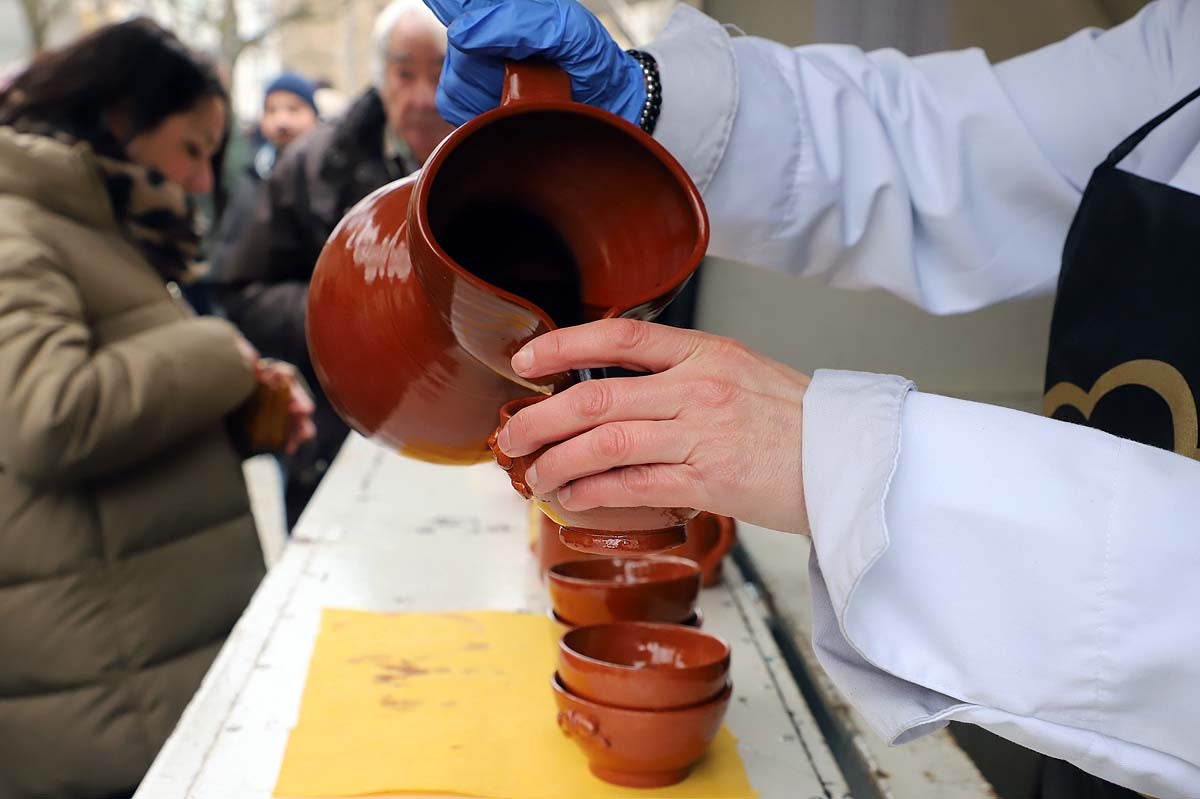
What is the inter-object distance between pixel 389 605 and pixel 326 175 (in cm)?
141

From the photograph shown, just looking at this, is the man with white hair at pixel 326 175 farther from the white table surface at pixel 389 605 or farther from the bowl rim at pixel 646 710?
the bowl rim at pixel 646 710

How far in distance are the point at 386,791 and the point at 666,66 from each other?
70 centimetres

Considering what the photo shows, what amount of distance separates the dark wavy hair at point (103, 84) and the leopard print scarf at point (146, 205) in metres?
0.01

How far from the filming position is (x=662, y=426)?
62cm

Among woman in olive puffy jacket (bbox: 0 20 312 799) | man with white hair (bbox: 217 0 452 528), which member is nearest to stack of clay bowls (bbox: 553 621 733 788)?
woman in olive puffy jacket (bbox: 0 20 312 799)

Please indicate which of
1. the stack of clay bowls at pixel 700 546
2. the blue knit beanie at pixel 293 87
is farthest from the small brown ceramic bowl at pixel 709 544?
the blue knit beanie at pixel 293 87

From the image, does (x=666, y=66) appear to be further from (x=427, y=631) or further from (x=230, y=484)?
(x=230, y=484)

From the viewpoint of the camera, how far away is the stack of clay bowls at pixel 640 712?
882 millimetres

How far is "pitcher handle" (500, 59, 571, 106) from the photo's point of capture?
0.72m

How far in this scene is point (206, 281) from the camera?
4305 mm

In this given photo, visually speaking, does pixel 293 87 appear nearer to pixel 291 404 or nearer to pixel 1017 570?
pixel 291 404

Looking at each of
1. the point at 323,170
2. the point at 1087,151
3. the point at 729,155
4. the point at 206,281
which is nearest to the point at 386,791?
the point at 729,155

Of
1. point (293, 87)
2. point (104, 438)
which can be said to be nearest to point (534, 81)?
point (104, 438)

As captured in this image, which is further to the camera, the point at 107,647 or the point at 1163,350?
the point at 107,647
